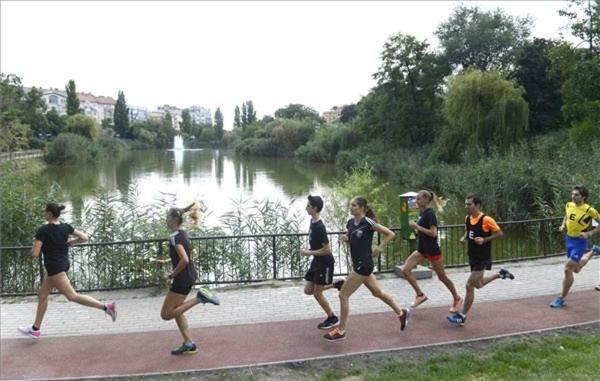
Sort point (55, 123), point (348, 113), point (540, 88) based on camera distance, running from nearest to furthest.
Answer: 1. point (540, 88)
2. point (55, 123)
3. point (348, 113)

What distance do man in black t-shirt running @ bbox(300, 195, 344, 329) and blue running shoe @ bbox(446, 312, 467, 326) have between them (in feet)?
5.22

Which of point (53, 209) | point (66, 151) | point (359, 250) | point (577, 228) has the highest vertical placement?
point (66, 151)

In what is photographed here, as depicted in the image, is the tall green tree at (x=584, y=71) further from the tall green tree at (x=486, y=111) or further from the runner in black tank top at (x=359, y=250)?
the runner in black tank top at (x=359, y=250)

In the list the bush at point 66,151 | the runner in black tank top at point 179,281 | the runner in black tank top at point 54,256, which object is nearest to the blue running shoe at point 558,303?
the runner in black tank top at point 179,281

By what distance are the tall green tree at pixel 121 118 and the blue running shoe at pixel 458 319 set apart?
142370 mm

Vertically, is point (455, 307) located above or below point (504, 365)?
above

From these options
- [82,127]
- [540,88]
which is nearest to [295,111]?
[82,127]

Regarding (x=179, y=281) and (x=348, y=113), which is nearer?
(x=179, y=281)

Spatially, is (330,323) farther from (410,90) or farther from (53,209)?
(410,90)

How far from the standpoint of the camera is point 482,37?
55281 mm

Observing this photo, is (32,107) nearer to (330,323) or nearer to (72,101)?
(72,101)

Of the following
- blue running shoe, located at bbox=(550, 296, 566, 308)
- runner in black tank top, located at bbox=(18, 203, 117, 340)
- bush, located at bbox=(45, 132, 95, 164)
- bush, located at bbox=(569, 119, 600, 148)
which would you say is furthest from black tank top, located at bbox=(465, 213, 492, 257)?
bush, located at bbox=(45, 132, 95, 164)

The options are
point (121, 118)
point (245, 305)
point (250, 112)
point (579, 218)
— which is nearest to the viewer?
point (579, 218)

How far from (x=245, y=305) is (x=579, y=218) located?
502cm
